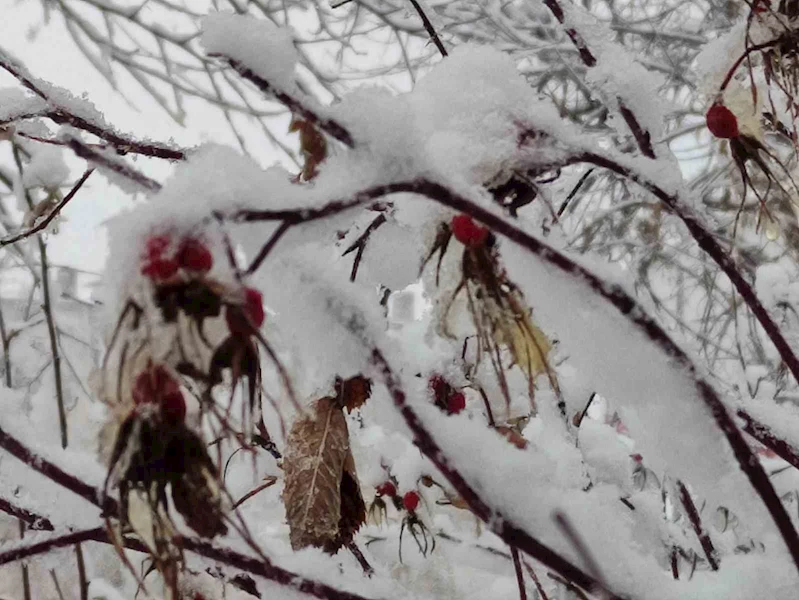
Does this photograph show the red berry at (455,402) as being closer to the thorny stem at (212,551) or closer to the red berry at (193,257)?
the thorny stem at (212,551)

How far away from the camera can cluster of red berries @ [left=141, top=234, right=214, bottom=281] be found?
290mm

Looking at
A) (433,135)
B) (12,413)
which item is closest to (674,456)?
(433,135)

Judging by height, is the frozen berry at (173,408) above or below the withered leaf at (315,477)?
below

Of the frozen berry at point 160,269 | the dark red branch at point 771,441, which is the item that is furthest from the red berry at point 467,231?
the dark red branch at point 771,441

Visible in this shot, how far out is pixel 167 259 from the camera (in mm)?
290

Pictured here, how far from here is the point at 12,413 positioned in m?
0.47

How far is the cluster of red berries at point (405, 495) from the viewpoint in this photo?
99 cm

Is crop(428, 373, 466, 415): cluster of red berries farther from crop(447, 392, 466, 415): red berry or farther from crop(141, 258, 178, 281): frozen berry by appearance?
crop(141, 258, 178, 281): frozen berry

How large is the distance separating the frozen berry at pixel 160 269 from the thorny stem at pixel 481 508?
0.11m

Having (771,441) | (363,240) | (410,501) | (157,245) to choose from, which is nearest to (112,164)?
(157,245)

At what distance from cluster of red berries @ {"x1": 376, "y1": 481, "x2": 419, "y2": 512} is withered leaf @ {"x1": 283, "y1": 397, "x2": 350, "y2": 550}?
0.44m

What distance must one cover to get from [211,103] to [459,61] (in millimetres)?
1715

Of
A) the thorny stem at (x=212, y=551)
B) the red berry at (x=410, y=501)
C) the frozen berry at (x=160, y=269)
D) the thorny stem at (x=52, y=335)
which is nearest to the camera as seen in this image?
the frozen berry at (x=160, y=269)

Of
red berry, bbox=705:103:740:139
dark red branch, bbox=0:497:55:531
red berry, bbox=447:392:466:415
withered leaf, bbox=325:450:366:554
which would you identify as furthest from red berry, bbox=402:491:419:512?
red berry, bbox=705:103:740:139
